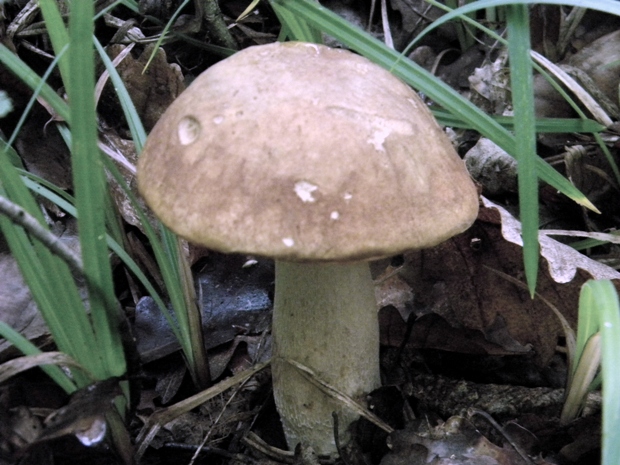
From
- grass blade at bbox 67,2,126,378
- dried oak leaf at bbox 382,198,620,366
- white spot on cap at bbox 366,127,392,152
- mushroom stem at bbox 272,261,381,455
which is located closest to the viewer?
grass blade at bbox 67,2,126,378

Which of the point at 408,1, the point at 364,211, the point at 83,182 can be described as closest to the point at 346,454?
the point at 364,211

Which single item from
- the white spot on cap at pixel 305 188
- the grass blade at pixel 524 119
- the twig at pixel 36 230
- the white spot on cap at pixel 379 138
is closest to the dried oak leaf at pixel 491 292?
the grass blade at pixel 524 119

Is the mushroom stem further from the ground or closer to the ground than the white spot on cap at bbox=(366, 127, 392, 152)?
closer to the ground

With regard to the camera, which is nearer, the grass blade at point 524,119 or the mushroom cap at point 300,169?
the mushroom cap at point 300,169

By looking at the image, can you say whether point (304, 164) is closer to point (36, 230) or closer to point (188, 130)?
point (188, 130)

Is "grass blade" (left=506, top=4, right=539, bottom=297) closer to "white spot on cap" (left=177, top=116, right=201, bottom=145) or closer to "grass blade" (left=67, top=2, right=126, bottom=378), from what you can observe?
"white spot on cap" (left=177, top=116, right=201, bottom=145)

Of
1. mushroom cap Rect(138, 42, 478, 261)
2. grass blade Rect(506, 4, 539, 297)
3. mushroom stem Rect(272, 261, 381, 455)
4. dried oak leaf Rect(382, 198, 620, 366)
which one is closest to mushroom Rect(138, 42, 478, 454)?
mushroom cap Rect(138, 42, 478, 261)

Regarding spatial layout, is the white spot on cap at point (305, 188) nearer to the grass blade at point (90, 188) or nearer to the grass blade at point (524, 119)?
the grass blade at point (90, 188)
